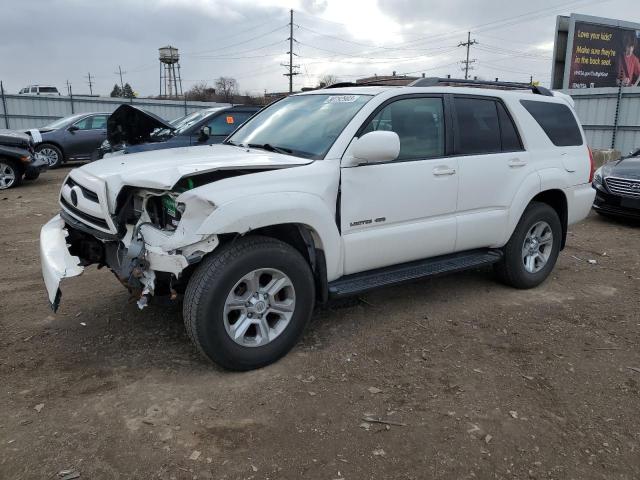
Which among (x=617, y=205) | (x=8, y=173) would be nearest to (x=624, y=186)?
(x=617, y=205)

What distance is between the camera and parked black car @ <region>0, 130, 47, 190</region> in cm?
1085

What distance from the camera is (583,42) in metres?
21.2

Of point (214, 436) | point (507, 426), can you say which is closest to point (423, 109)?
point (507, 426)

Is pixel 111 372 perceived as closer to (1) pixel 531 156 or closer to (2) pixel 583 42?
(1) pixel 531 156

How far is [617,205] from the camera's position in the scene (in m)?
8.19

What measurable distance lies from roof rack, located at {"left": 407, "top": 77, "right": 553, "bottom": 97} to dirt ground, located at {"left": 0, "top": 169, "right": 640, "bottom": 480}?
74.5 inches

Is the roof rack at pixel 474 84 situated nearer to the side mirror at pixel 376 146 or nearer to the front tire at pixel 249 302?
the side mirror at pixel 376 146

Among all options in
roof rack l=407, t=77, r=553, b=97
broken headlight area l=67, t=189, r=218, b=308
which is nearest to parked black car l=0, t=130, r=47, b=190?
broken headlight area l=67, t=189, r=218, b=308

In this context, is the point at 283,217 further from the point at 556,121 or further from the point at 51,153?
the point at 51,153

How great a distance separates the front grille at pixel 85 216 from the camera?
3522 millimetres

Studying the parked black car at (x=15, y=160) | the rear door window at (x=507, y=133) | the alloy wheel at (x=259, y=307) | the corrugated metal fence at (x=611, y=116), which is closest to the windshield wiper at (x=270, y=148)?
the alloy wheel at (x=259, y=307)

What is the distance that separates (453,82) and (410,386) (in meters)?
2.70

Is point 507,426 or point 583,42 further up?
point 583,42

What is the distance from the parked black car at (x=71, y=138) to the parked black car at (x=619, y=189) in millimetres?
12236
